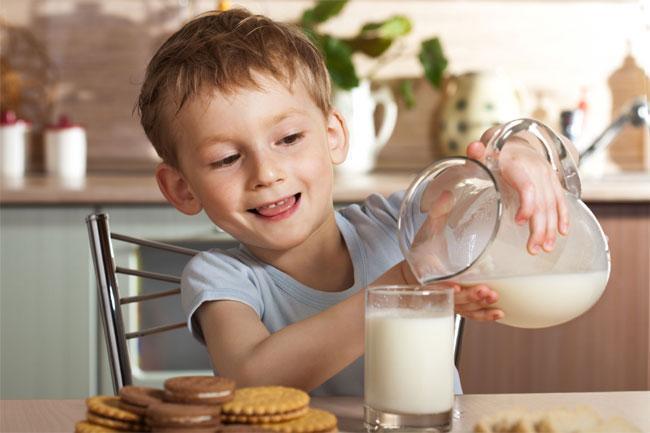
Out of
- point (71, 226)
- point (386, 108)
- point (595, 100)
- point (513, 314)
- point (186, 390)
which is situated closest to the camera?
point (186, 390)

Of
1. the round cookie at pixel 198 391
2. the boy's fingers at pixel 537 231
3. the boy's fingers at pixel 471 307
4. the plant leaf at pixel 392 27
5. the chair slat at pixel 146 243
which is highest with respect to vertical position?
the plant leaf at pixel 392 27

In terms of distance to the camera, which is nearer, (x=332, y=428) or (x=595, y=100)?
(x=332, y=428)

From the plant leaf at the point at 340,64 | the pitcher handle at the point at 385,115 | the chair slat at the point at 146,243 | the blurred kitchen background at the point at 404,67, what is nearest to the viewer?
the chair slat at the point at 146,243

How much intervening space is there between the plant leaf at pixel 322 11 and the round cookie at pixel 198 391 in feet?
6.59

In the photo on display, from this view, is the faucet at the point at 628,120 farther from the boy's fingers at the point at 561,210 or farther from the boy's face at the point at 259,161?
the boy's fingers at the point at 561,210

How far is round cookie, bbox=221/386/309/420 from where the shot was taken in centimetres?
77

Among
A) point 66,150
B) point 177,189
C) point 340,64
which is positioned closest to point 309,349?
point 177,189

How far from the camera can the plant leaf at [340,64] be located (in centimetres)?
260

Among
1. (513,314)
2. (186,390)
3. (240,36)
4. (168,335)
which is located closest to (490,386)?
(168,335)

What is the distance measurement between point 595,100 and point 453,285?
7.35 ft

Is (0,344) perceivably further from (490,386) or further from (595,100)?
(595,100)

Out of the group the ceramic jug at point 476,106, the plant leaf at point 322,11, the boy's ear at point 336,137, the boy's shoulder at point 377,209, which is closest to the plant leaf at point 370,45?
the plant leaf at point 322,11

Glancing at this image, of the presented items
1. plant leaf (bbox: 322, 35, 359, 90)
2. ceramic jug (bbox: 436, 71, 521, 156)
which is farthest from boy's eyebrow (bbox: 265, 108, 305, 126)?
ceramic jug (bbox: 436, 71, 521, 156)

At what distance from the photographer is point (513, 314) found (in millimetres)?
877
